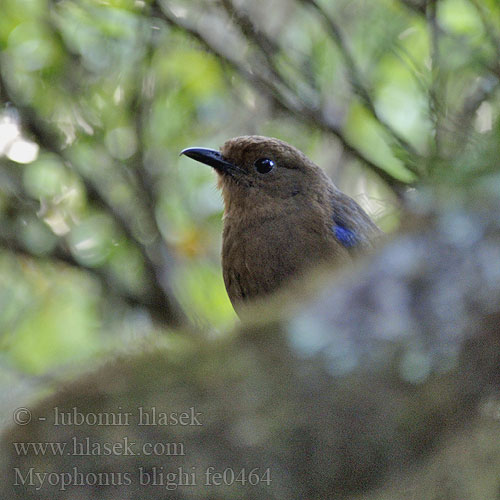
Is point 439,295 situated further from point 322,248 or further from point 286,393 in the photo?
point 322,248

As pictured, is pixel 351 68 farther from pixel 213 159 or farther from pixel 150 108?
pixel 150 108

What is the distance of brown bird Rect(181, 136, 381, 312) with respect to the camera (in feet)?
16.5

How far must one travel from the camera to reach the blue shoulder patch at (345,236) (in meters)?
5.20

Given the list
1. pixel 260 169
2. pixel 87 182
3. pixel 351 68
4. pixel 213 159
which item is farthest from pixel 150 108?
pixel 351 68

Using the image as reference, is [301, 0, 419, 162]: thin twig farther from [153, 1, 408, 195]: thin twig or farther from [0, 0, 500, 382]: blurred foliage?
[153, 1, 408, 195]: thin twig

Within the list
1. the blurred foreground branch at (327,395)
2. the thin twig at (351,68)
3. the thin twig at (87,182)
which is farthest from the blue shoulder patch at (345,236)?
the blurred foreground branch at (327,395)

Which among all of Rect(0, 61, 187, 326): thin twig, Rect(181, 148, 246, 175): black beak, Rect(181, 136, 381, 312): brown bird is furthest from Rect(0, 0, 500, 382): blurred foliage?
Rect(181, 148, 246, 175): black beak

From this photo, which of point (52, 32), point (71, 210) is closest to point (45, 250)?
point (71, 210)

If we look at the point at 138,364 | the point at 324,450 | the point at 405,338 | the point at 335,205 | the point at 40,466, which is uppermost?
the point at 405,338

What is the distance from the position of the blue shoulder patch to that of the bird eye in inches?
25.0

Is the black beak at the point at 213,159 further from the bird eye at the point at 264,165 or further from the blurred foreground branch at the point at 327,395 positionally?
the blurred foreground branch at the point at 327,395

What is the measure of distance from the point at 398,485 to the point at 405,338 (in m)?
0.41

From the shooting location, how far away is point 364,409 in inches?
82.4

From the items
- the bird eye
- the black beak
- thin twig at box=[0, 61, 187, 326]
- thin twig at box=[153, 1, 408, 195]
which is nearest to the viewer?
the black beak
